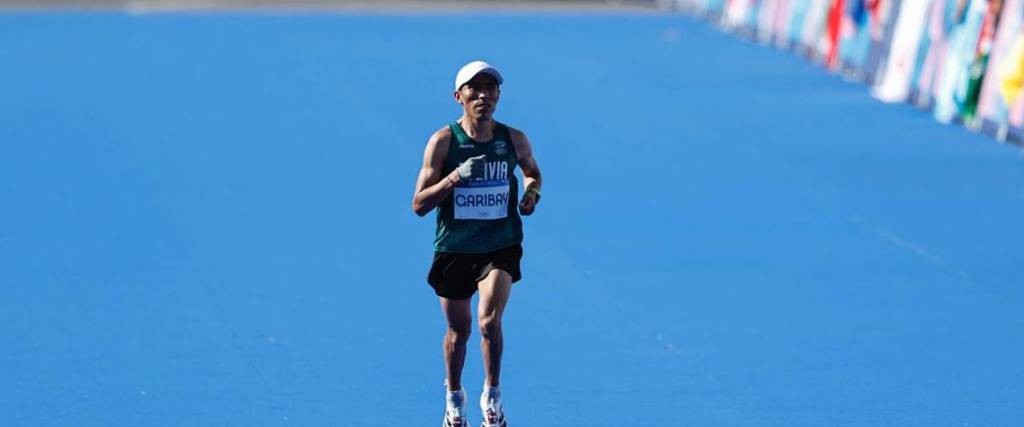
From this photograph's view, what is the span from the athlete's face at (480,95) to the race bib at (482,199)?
300 mm

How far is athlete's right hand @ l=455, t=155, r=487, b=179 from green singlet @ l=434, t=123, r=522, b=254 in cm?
9

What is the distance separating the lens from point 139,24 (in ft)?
99.6

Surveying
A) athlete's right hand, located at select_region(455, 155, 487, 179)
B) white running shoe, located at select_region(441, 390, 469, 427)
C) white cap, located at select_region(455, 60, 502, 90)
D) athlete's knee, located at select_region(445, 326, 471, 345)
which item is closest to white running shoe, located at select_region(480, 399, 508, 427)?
white running shoe, located at select_region(441, 390, 469, 427)

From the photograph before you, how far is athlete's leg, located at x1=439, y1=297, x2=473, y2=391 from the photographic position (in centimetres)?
838

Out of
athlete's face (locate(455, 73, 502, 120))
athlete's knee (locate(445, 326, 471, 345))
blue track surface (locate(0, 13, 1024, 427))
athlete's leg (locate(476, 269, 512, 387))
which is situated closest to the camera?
athlete's face (locate(455, 73, 502, 120))

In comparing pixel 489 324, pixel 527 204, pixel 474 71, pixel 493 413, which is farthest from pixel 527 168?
pixel 493 413

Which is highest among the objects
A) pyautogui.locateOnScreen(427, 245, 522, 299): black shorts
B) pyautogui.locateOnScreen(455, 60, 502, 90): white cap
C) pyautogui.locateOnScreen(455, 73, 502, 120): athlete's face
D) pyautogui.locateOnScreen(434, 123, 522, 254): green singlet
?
pyautogui.locateOnScreen(455, 60, 502, 90): white cap

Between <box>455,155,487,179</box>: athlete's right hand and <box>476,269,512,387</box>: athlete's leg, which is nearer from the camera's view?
<box>455,155,487,179</box>: athlete's right hand

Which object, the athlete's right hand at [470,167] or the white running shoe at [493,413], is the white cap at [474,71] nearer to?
the athlete's right hand at [470,167]

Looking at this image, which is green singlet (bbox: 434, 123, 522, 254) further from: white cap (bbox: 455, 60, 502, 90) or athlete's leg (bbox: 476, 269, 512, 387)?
white cap (bbox: 455, 60, 502, 90)

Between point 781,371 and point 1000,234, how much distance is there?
4753 millimetres

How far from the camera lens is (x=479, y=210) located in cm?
822

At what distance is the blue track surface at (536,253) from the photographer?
9.75 m

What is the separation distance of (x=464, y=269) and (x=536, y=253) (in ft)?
17.1
